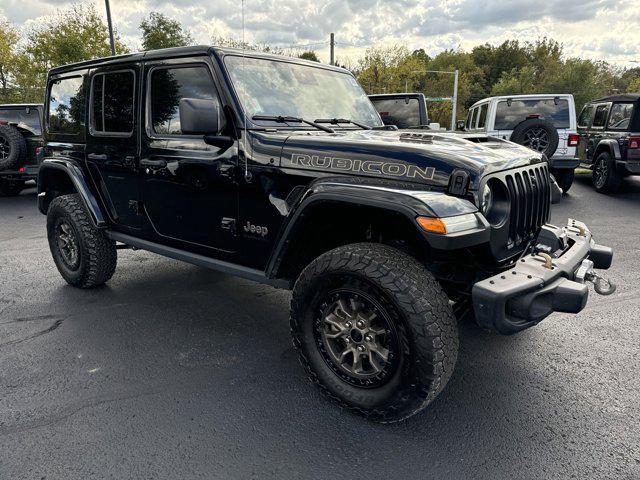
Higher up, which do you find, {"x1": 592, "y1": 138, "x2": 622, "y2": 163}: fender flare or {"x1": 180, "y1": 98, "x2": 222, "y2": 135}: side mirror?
{"x1": 180, "y1": 98, "x2": 222, "y2": 135}: side mirror

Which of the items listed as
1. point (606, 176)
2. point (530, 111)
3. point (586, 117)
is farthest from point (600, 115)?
point (530, 111)

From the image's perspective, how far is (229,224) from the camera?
3100 mm

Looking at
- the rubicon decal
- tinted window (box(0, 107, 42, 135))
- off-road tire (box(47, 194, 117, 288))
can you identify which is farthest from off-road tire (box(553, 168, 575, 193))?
tinted window (box(0, 107, 42, 135))

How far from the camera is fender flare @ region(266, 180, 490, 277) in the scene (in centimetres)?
211

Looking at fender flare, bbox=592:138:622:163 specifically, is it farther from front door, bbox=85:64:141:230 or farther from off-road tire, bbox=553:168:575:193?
front door, bbox=85:64:141:230

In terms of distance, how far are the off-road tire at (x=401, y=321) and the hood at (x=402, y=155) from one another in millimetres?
410

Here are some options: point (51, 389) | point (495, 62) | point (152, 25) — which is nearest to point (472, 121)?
point (51, 389)

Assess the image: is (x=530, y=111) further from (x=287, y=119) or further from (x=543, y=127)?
(x=287, y=119)

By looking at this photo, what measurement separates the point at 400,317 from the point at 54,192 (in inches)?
153

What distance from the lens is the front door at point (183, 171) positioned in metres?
3.07

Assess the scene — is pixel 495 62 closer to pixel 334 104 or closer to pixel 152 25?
pixel 152 25

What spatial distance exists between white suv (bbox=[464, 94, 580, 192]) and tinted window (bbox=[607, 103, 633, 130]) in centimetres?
104

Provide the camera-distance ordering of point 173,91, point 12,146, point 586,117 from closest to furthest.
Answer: point 173,91 → point 12,146 → point 586,117

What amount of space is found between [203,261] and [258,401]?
107cm
